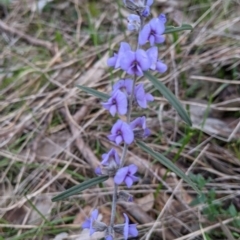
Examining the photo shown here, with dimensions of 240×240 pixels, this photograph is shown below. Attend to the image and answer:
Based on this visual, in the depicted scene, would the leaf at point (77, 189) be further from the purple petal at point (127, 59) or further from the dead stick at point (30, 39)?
the dead stick at point (30, 39)

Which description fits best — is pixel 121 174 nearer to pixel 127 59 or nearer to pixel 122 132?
pixel 122 132

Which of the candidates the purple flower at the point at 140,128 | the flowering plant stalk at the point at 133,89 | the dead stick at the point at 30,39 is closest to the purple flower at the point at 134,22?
the flowering plant stalk at the point at 133,89

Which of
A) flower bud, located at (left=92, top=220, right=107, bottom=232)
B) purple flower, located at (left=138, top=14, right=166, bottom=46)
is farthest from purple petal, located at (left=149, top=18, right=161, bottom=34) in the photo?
flower bud, located at (left=92, top=220, right=107, bottom=232)

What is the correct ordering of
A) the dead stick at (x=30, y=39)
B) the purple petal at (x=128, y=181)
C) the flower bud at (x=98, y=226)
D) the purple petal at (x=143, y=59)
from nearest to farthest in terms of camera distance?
the purple petal at (x=143, y=59), the purple petal at (x=128, y=181), the flower bud at (x=98, y=226), the dead stick at (x=30, y=39)

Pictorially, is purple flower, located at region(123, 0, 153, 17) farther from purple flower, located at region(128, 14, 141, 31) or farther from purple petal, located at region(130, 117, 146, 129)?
purple petal, located at region(130, 117, 146, 129)

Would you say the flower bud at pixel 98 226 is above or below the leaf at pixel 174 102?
below

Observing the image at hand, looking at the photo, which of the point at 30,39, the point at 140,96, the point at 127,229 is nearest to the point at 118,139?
the point at 140,96

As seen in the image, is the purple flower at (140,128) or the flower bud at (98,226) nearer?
the purple flower at (140,128)
